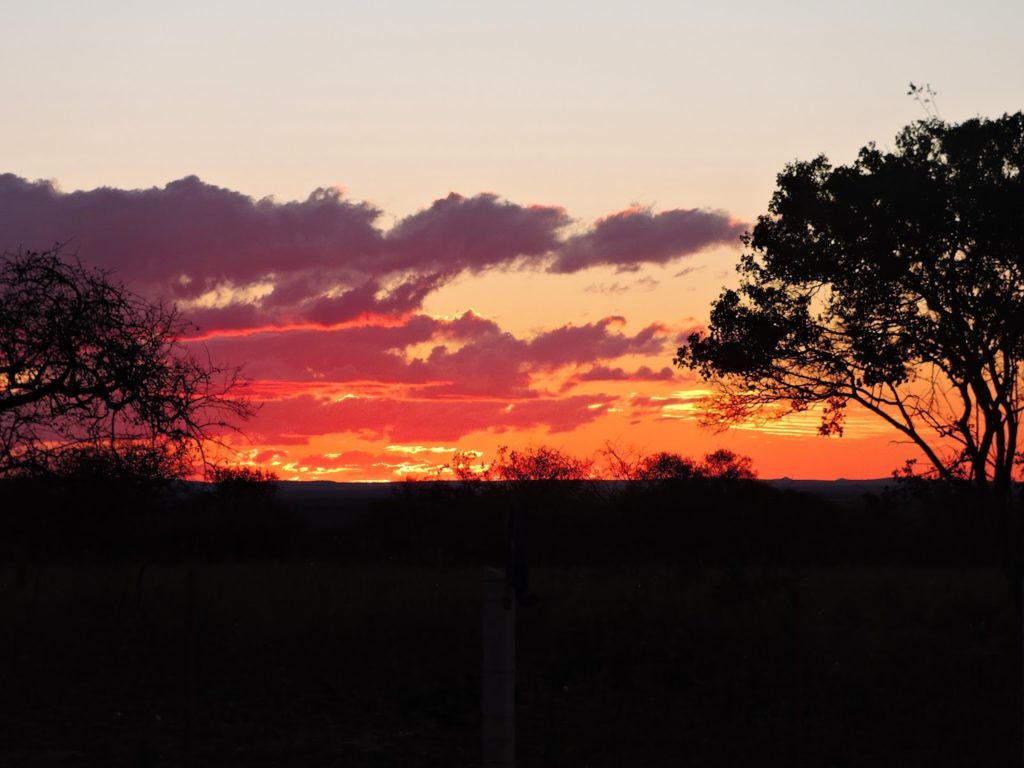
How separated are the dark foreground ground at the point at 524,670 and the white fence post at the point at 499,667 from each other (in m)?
4.21

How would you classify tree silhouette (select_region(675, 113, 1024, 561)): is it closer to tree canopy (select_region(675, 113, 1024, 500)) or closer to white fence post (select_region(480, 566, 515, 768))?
tree canopy (select_region(675, 113, 1024, 500))

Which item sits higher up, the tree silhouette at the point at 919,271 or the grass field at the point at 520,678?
the tree silhouette at the point at 919,271

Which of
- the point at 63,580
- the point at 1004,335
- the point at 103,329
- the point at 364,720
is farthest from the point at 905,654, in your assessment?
the point at 63,580

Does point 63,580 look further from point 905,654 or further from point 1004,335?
point 1004,335

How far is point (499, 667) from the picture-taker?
7707 millimetres

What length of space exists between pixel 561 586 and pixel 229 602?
6651mm

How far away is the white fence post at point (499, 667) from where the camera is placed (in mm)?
7719

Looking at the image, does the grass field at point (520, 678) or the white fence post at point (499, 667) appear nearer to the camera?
the white fence post at point (499, 667)

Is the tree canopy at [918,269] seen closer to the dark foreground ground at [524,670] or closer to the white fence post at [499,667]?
the dark foreground ground at [524,670]

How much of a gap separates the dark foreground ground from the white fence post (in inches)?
166

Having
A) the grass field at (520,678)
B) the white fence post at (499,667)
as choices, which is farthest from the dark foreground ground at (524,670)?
the white fence post at (499,667)

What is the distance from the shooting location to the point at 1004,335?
19.3 metres

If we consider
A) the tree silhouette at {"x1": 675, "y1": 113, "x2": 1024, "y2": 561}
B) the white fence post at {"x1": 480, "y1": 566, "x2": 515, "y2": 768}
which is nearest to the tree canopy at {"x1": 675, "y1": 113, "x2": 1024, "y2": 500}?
the tree silhouette at {"x1": 675, "y1": 113, "x2": 1024, "y2": 561}

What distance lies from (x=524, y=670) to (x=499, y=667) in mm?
8686
